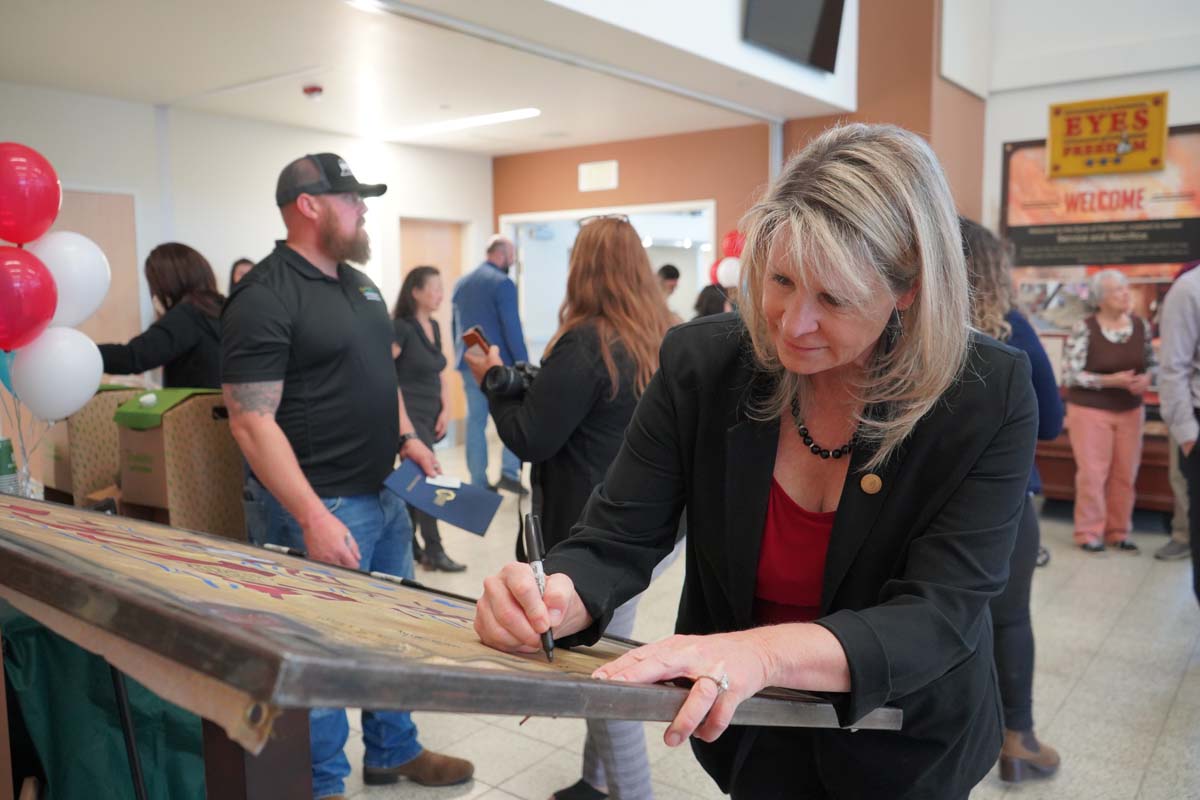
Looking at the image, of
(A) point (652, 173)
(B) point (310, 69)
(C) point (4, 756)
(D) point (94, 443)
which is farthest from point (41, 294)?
(A) point (652, 173)

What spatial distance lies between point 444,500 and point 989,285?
5.36ft

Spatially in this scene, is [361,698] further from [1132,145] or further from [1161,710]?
[1132,145]

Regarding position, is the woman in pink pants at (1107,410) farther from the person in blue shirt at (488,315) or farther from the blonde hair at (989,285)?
the person in blue shirt at (488,315)

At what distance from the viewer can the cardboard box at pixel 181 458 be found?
2348 mm

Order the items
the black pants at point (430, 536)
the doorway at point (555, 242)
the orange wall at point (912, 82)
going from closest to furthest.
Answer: the black pants at point (430, 536)
the orange wall at point (912, 82)
the doorway at point (555, 242)

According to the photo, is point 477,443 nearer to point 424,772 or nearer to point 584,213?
point 584,213

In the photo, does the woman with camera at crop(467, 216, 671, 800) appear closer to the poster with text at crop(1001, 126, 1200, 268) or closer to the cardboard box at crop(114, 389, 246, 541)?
the cardboard box at crop(114, 389, 246, 541)

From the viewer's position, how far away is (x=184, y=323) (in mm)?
3287

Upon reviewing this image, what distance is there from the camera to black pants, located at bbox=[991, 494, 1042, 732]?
99.6 inches

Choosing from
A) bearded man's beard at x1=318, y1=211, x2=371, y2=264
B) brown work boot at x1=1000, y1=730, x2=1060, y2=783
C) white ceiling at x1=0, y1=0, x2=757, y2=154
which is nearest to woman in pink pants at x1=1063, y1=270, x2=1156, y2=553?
brown work boot at x1=1000, y1=730, x2=1060, y2=783

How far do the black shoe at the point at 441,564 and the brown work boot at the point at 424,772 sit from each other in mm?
2050

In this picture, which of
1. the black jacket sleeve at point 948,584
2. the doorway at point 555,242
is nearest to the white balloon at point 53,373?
the black jacket sleeve at point 948,584

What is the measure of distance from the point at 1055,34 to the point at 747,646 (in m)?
7.58

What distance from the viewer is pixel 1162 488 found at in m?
5.62
